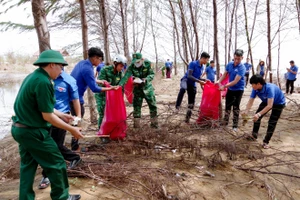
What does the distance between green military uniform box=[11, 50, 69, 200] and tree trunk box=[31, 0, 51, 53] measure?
2146mm

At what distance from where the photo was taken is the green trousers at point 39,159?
1.77 meters

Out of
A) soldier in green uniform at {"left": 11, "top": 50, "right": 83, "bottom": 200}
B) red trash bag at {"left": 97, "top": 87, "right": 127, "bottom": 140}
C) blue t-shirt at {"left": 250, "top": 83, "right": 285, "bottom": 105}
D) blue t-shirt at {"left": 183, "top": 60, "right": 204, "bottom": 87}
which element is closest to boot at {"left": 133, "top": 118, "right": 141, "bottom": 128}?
red trash bag at {"left": 97, "top": 87, "right": 127, "bottom": 140}

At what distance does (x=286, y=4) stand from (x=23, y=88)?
42.8 ft

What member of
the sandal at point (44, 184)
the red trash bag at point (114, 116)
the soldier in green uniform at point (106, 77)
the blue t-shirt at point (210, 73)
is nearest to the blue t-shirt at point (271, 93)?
the red trash bag at point (114, 116)

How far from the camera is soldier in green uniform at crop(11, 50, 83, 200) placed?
1.67 meters

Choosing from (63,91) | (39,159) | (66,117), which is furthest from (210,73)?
(39,159)

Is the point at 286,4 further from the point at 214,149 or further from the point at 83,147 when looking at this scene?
the point at 83,147

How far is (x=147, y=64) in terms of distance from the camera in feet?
12.8

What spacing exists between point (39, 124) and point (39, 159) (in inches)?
12.2

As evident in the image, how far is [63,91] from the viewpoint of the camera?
2.42 meters

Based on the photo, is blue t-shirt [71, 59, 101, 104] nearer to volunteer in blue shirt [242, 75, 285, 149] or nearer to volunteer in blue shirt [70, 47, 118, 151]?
volunteer in blue shirt [70, 47, 118, 151]

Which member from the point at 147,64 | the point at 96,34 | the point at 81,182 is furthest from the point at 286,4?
the point at 81,182

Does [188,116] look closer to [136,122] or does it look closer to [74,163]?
[136,122]

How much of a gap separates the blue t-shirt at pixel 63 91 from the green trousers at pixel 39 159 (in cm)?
63
